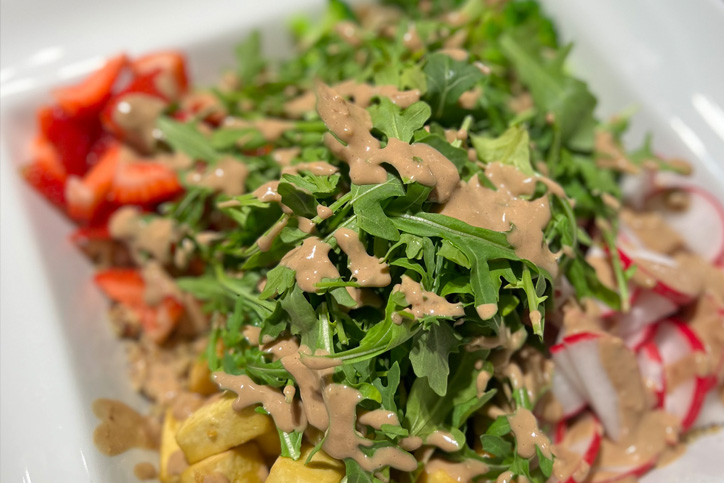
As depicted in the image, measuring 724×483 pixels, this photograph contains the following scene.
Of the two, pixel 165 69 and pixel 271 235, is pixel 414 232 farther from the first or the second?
pixel 165 69

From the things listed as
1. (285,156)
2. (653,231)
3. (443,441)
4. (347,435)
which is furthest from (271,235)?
(653,231)

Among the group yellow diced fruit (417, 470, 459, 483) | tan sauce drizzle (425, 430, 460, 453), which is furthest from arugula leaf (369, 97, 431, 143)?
yellow diced fruit (417, 470, 459, 483)

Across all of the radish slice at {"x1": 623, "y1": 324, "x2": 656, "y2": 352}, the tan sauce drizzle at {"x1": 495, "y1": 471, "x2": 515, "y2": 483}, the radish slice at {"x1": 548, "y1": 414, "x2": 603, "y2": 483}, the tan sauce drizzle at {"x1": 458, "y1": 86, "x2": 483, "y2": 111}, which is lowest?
the radish slice at {"x1": 548, "y1": 414, "x2": 603, "y2": 483}

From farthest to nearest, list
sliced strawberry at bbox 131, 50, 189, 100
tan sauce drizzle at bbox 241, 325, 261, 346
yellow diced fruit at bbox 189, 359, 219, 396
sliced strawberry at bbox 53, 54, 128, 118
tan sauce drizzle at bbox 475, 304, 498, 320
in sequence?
sliced strawberry at bbox 131, 50, 189, 100
sliced strawberry at bbox 53, 54, 128, 118
yellow diced fruit at bbox 189, 359, 219, 396
tan sauce drizzle at bbox 241, 325, 261, 346
tan sauce drizzle at bbox 475, 304, 498, 320

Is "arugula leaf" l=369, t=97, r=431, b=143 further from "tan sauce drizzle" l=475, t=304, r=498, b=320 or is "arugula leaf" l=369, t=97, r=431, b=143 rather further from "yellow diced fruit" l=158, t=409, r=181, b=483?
"yellow diced fruit" l=158, t=409, r=181, b=483

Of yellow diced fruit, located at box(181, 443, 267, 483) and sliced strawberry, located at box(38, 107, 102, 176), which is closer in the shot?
yellow diced fruit, located at box(181, 443, 267, 483)

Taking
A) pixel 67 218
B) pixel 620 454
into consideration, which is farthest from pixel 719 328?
pixel 67 218
